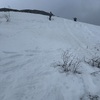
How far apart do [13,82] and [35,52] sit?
2.78 meters

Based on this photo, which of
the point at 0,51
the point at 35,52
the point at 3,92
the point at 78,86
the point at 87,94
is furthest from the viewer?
the point at 35,52

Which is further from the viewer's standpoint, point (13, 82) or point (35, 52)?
point (35, 52)

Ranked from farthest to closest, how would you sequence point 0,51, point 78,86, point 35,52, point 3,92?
point 35,52, point 0,51, point 78,86, point 3,92

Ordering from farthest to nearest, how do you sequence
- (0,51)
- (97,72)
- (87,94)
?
1. (0,51)
2. (97,72)
3. (87,94)

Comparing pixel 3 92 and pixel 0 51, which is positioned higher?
pixel 0 51

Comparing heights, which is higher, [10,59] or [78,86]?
[10,59]

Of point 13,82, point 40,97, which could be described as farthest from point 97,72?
point 13,82

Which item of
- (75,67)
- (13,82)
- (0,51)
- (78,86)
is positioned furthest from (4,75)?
(75,67)

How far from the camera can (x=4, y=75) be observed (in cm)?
486

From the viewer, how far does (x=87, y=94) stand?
14.5ft

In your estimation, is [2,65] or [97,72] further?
[97,72]

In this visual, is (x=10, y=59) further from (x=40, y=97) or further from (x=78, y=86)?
(x=78, y=86)

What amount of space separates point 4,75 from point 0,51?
1.78m

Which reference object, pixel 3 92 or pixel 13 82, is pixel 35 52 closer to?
pixel 13 82
